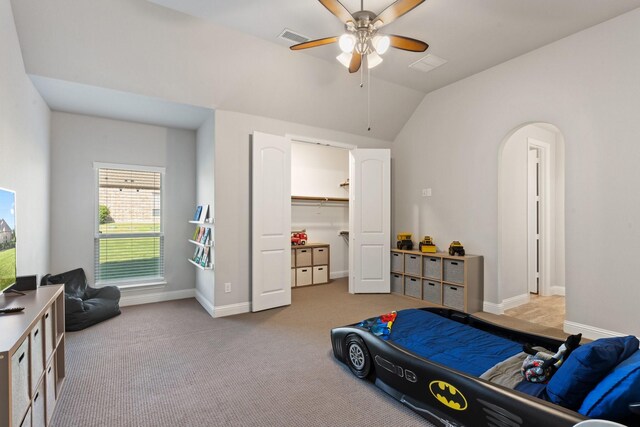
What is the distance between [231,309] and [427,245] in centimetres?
295

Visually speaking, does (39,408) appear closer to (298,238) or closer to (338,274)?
(298,238)

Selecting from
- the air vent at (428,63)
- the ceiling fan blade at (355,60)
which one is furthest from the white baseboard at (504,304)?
Result: the ceiling fan blade at (355,60)

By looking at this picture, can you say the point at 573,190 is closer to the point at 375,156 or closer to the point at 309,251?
the point at 375,156

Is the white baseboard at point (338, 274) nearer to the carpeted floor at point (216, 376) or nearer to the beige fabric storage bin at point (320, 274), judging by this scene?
the beige fabric storage bin at point (320, 274)

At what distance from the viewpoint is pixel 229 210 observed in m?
4.11

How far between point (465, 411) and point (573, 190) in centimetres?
290

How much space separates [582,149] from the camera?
3.38 meters

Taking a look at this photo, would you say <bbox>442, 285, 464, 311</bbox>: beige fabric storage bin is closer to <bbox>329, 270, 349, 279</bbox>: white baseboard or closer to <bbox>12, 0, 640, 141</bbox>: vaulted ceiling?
<bbox>329, 270, 349, 279</bbox>: white baseboard

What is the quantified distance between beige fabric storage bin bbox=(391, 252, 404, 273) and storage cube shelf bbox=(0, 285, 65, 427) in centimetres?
419

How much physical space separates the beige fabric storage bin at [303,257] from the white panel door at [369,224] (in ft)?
2.93

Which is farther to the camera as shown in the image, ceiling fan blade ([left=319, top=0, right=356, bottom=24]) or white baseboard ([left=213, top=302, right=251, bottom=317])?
white baseboard ([left=213, top=302, right=251, bottom=317])

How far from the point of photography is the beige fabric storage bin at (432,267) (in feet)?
14.8

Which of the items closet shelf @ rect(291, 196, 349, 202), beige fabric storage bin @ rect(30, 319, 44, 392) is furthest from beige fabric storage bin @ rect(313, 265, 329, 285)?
beige fabric storage bin @ rect(30, 319, 44, 392)

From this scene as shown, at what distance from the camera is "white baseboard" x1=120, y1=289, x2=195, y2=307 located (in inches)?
177
